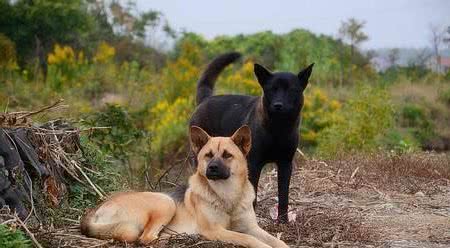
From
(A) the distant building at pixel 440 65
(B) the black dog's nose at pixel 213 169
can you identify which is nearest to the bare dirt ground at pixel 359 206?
(B) the black dog's nose at pixel 213 169

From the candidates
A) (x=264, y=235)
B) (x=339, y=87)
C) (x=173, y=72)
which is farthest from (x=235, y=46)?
(x=264, y=235)

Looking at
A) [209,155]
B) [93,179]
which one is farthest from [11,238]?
[93,179]

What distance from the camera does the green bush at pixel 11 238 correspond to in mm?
5574

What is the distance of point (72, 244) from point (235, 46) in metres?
24.6

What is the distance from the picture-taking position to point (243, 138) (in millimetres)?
6840

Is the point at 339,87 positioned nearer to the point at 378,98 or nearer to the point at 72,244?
the point at 378,98

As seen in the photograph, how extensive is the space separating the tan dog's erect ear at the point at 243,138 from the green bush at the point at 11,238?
6.57 ft

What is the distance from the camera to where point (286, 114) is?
25.1 feet

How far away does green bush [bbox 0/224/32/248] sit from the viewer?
18.3ft

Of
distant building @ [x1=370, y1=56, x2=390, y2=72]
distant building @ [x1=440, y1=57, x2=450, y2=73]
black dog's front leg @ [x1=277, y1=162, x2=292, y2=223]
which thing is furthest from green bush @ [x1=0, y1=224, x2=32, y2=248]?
distant building @ [x1=440, y1=57, x2=450, y2=73]

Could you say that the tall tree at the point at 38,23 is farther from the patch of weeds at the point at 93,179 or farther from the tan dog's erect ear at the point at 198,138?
the tan dog's erect ear at the point at 198,138

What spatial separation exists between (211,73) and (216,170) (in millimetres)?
2976

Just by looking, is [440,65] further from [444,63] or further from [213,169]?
[213,169]

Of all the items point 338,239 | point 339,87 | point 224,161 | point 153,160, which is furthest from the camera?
point 339,87
